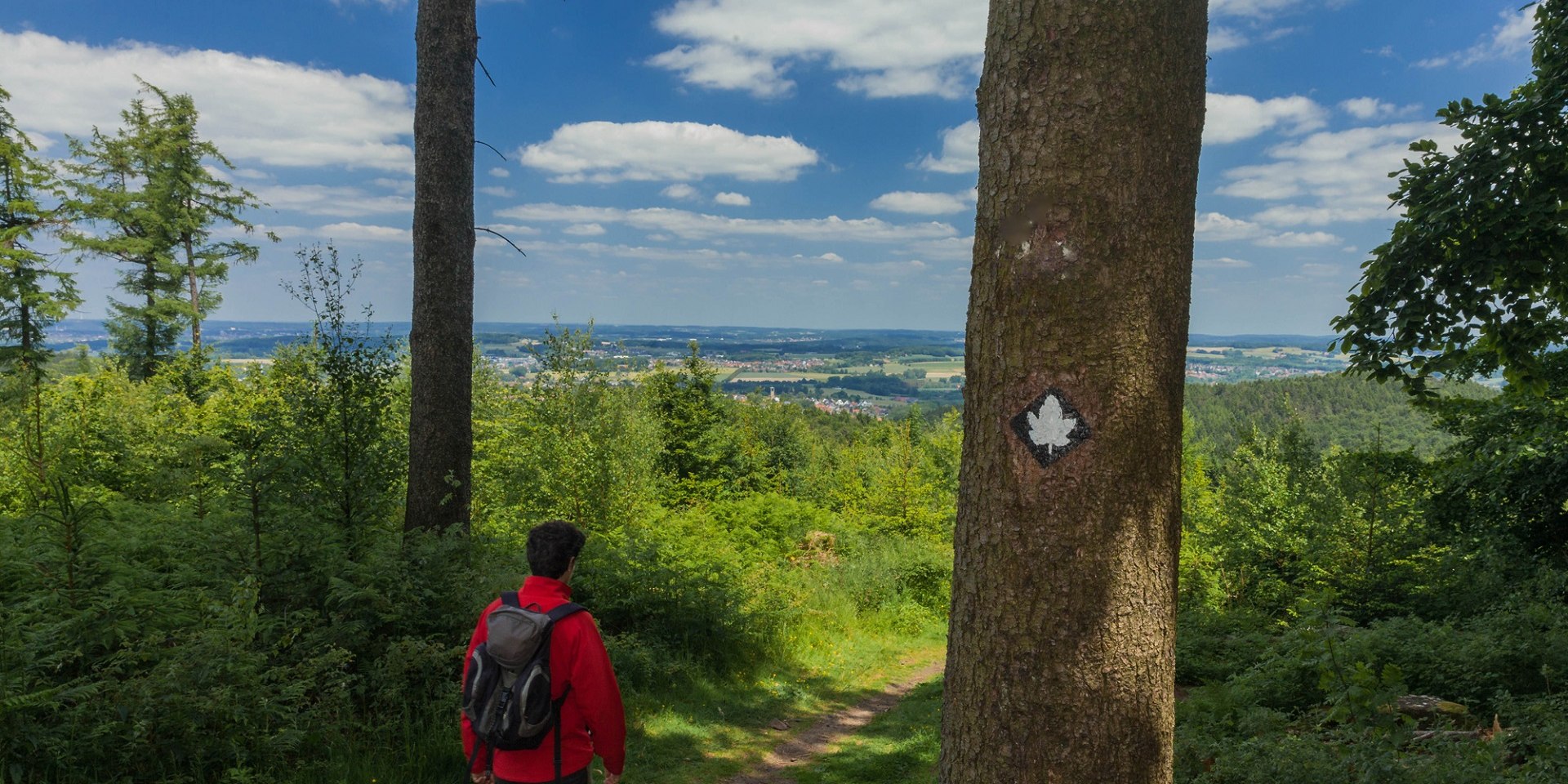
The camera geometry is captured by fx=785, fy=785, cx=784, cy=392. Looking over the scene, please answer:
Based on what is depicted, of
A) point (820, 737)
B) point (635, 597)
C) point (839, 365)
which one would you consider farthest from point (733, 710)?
point (839, 365)

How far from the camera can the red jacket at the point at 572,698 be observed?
3000mm

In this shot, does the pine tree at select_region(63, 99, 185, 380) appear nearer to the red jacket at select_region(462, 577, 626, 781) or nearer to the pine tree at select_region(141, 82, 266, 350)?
the pine tree at select_region(141, 82, 266, 350)

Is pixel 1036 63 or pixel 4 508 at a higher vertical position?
pixel 1036 63

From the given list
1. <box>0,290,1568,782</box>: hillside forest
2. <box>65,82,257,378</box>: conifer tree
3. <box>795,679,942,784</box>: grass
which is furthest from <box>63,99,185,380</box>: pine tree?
<box>795,679,942,784</box>: grass

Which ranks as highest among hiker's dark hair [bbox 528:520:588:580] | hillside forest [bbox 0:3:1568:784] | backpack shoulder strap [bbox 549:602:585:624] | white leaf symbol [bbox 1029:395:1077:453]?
white leaf symbol [bbox 1029:395:1077:453]

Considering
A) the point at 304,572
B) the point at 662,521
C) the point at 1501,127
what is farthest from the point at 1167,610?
the point at 662,521

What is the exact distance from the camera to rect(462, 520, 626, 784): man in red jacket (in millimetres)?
3004

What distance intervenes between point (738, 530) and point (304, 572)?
875 centimetres

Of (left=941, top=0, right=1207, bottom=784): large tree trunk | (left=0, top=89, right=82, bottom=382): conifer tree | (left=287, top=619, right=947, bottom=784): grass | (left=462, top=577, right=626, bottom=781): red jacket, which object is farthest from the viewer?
(left=0, top=89, right=82, bottom=382): conifer tree

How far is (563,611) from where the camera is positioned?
2990mm

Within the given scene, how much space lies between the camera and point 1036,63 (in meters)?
1.95

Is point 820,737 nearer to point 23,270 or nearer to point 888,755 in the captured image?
point 888,755

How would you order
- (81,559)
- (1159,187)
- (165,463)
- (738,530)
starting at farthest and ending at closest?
1. (738,530)
2. (165,463)
3. (81,559)
4. (1159,187)

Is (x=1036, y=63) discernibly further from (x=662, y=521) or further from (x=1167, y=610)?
(x=662, y=521)
